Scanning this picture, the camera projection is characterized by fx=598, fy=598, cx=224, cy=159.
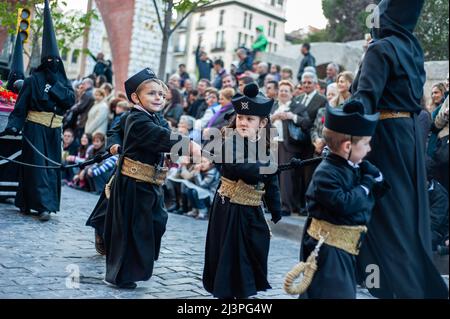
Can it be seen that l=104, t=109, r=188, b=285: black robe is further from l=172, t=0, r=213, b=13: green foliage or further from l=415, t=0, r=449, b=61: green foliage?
l=415, t=0, r=449, b=61: green foliage

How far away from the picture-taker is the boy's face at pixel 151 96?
5.24m

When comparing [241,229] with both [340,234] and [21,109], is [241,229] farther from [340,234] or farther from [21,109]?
[21,109]

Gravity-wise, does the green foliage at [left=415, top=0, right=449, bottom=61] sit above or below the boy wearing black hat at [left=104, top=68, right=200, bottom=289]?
above

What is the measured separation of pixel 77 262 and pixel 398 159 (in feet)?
11.0

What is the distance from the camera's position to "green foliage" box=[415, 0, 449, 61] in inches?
531

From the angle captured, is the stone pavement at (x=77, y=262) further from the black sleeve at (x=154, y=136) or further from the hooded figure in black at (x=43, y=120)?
the black sleeve at (x=154, y=136)

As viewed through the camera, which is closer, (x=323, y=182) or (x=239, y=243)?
(x=323, y=182)

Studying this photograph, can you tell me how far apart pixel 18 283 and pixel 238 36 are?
2349 inches

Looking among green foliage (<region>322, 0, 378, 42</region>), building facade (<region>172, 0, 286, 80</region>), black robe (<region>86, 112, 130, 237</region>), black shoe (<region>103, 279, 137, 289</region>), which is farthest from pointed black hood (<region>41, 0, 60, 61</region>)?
building facade (<region>172, 0, 286, 80</region>)

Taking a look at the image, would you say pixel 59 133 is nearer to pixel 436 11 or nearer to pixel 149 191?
pixel 149 191

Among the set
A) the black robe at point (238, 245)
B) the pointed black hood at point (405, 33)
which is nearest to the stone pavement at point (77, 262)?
the black robe at point (238, 245)

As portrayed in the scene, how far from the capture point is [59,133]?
325 inches

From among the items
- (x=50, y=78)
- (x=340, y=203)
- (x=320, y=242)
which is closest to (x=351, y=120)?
(x=340, y=203)
